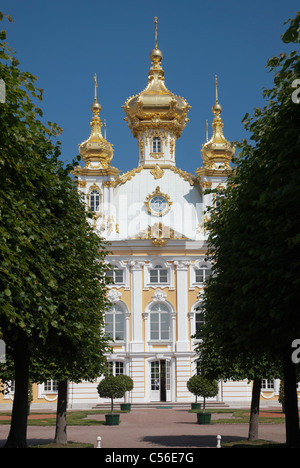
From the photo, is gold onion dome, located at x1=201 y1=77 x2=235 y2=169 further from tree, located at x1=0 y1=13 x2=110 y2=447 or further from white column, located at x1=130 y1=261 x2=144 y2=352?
tree, located at x1=0 y1=13 x2=110 y2=447

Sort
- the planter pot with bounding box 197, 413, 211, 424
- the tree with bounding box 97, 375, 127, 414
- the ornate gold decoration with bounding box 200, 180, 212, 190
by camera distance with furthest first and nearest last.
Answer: the ornate gold decoration with bounding box 200, 180, 212, 190 < the tree with bounding box 97, 375, 127, 414 < the planter pot with bounding box 197, 413, 211, 424

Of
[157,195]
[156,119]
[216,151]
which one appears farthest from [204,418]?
[156,119]

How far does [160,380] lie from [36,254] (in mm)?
38899

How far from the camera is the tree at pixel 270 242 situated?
14.4m

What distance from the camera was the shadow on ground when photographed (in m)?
26.5

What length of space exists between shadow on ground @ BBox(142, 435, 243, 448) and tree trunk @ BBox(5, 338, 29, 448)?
807 centimetres

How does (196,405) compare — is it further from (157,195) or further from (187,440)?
(187,440)

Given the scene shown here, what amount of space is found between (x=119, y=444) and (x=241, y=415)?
18.8 metres

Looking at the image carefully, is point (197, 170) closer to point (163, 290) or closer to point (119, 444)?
point (163, 290)

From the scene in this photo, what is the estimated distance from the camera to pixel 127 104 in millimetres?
63312

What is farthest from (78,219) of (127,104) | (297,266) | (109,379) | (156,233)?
(127,104)

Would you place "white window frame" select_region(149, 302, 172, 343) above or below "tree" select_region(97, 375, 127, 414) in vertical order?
above

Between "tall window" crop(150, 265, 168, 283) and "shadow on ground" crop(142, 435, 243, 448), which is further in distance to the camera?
"tall window" crop(150, 265, 168, 283)

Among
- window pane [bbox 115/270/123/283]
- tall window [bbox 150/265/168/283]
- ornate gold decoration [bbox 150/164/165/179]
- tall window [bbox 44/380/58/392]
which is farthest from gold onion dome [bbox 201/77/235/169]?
tall window [bbox 44/380/58/392]
